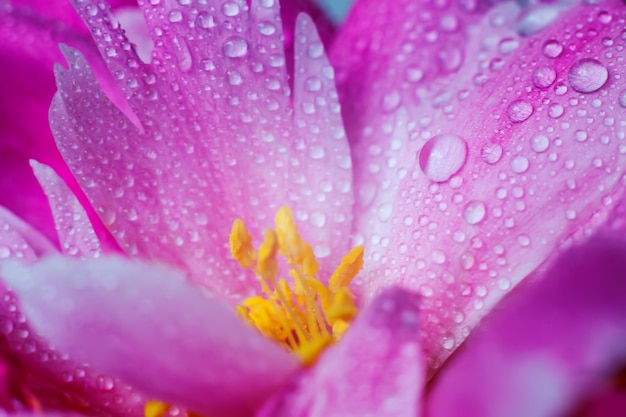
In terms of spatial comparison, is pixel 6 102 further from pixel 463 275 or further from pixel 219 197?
pixel 463 275

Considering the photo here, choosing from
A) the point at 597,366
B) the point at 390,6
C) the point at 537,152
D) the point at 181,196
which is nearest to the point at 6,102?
the point at 181,196

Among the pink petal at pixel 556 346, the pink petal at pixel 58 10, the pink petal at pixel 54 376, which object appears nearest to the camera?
the pink petal at pixel 556 346

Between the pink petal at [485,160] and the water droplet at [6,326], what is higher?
the pink petal at [485,160]

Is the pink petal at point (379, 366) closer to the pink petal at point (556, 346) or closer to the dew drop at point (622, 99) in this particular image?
the pink petal at point (556, 346)

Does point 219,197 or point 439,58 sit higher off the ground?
point 439,58

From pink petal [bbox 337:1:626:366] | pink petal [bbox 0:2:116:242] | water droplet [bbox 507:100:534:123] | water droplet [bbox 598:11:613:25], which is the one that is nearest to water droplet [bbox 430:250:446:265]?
pink petal [bbox 337:1:626:366]

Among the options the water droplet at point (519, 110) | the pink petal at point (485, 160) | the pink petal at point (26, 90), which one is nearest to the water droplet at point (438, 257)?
the pink petal at point (485, 160)
